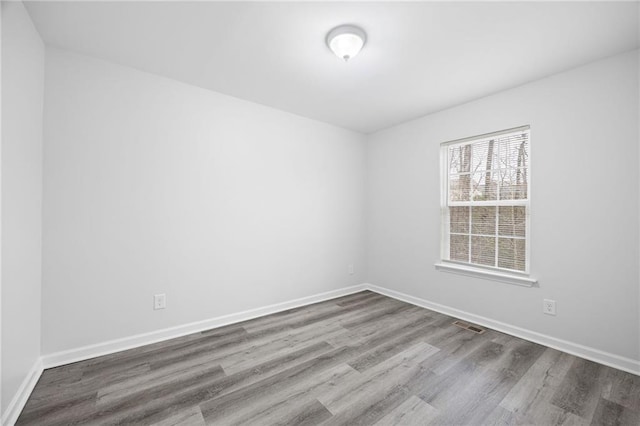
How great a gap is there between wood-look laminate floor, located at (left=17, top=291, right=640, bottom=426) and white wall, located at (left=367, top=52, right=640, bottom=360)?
34 cm

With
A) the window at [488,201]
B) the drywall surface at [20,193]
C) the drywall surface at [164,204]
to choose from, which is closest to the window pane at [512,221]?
the window at [488,201]

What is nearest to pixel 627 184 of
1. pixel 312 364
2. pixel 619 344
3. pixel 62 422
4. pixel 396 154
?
pixel 619 344

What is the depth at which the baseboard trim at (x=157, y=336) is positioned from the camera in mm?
2096

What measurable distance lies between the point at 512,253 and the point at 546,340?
0.83m

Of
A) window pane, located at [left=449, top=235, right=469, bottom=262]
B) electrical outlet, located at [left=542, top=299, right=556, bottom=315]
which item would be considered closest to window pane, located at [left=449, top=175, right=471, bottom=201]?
window pane, located at [left=449, top=235, right=469, bottom=262]

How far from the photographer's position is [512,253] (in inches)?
110

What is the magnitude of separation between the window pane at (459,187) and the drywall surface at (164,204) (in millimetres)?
1697

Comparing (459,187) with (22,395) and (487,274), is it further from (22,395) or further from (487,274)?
(22,395)

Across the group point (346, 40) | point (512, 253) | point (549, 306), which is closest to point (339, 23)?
point (346, 40)

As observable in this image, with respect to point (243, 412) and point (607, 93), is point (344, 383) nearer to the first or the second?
point (243, 412)

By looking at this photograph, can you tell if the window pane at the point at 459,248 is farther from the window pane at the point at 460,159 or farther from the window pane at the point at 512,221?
the window pane at the point at 460,159

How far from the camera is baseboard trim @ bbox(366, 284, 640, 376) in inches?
82.2

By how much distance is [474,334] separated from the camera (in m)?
2.69

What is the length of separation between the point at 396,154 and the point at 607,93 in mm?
2102
